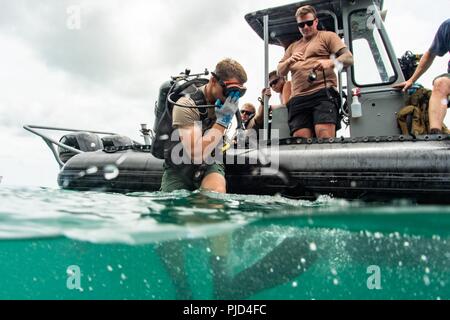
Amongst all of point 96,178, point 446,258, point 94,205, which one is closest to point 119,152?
point 96,178

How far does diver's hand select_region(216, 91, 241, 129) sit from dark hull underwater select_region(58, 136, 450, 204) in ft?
2.91

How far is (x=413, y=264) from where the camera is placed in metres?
7.40

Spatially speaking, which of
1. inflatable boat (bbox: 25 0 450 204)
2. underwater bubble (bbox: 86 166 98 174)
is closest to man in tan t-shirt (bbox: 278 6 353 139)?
inflatable boat (bbox: 25 0 450 204)

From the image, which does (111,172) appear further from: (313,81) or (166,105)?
(313,81)

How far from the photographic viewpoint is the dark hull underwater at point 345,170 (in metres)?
3.51

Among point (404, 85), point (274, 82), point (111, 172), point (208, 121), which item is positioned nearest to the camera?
point (208, 121)

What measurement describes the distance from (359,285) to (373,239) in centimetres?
604

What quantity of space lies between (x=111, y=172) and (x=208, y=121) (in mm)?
2082

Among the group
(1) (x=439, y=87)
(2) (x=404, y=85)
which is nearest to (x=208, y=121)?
(1) (x=439, y=87)

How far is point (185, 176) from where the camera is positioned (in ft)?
13.3

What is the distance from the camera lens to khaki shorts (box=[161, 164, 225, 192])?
3994 millimetres

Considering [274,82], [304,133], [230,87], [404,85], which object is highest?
[274,82]

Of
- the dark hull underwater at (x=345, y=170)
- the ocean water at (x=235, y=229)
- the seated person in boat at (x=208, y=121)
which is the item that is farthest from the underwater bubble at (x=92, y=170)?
the seated person in boat at (x=208, y=121)

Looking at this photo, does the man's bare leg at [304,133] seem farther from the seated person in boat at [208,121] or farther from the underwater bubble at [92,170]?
the underwater bubble at [92,170]
